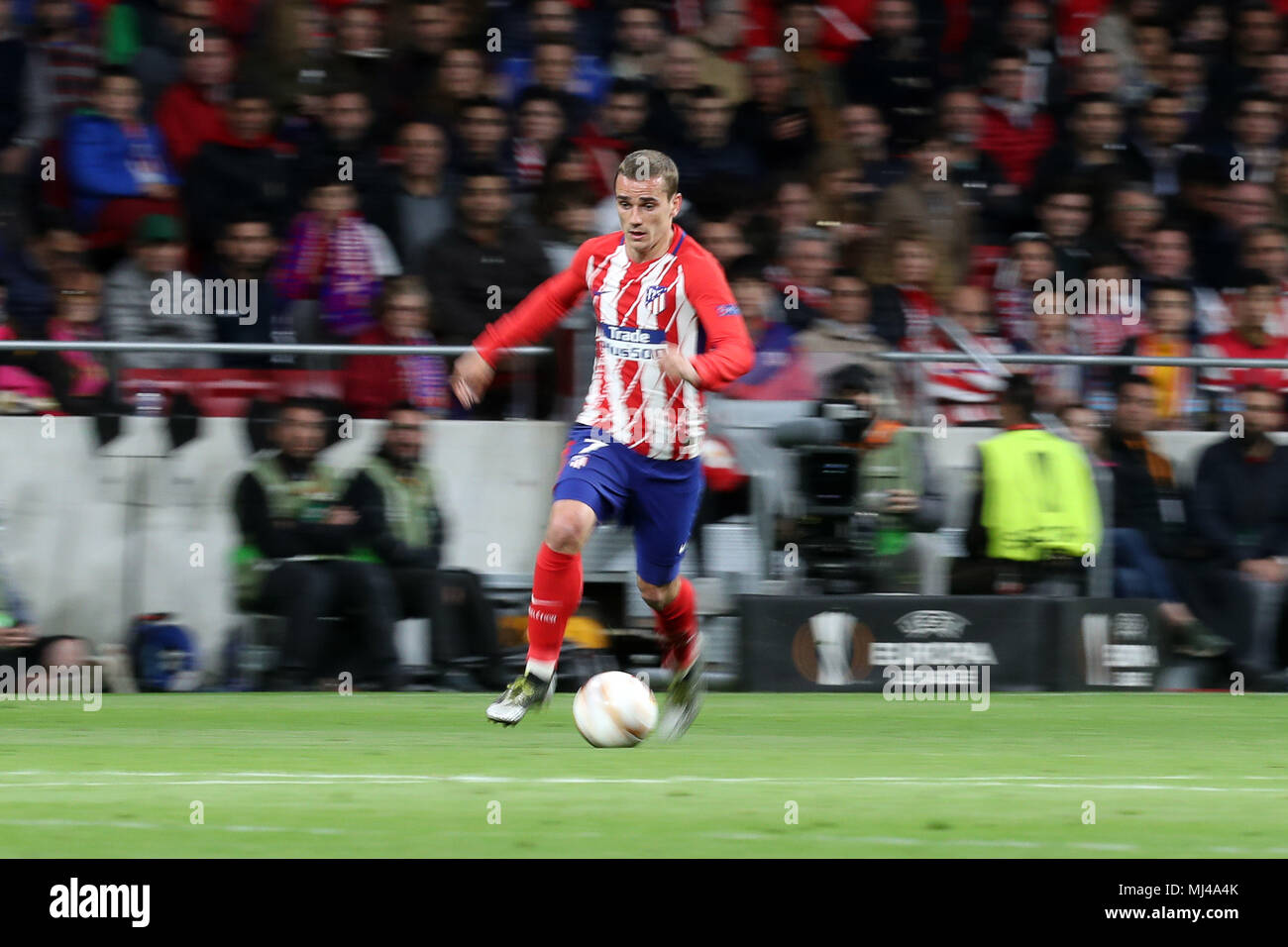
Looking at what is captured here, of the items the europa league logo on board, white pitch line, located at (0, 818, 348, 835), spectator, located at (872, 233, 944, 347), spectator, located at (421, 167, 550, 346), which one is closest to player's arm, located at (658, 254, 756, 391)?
white pitch line, located at (0, 818, 348, 835)

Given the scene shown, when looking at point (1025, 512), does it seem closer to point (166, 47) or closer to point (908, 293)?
point (908, 293)

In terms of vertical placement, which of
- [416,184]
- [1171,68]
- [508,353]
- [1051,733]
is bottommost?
Answer: [1051,733]

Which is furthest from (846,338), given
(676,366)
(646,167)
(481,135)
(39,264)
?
(39,264)

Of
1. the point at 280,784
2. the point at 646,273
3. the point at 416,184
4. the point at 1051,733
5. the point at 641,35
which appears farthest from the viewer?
the point at 641,35

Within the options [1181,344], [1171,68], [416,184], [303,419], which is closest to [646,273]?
[303,419]

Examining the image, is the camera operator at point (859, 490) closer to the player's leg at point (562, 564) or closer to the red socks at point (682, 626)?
the red socks at point (682, 626)

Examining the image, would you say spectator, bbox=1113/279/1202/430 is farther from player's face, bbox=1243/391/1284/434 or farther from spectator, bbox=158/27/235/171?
spectator, bbox=158/27/235/171

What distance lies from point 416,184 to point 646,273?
391cm

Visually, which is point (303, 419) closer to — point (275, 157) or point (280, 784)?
point (275, 157)

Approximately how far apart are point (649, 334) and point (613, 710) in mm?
1451

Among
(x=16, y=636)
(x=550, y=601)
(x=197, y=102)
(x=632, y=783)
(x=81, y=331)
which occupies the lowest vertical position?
(x=632, y=783)

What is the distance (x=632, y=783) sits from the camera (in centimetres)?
648

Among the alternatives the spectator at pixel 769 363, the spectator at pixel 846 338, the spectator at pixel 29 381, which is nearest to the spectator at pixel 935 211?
the spectator at pixel 846 338

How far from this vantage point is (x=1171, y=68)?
44.6 feet
